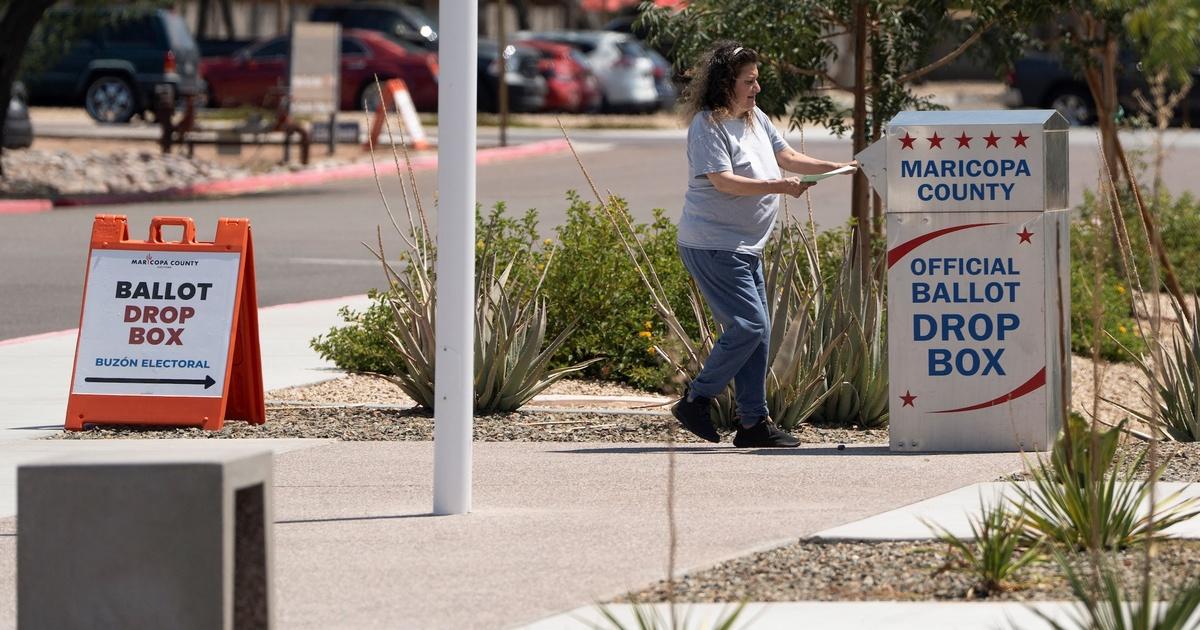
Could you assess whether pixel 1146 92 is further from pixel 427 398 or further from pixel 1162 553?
pixel 1162 553

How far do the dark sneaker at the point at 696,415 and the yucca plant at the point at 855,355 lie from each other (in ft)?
2.50

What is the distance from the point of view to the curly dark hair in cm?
833

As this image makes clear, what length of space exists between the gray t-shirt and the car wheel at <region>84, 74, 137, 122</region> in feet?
94.8

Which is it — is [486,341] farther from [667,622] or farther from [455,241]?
[667,622]

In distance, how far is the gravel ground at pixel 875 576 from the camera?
5.86m

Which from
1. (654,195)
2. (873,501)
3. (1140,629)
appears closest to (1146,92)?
(654,195)

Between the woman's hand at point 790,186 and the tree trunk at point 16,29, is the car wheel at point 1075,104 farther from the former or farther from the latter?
the woman's hand at point 790,186

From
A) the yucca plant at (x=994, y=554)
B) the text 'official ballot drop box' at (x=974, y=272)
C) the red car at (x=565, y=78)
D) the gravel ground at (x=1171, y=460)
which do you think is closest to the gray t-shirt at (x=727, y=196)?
the text 'official ballot drop box' at (x=974, y=272)

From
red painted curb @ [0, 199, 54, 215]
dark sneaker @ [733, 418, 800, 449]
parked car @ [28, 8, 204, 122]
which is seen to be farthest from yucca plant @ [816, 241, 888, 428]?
parked car @ [28, 8, 204, 122]

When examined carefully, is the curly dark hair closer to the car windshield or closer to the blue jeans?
the blue jeans

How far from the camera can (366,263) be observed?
1741 cm

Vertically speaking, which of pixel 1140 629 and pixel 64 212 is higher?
pixel 64 212

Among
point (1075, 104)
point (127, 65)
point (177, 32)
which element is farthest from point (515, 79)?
point (1075, 104)

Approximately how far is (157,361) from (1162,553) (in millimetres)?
5020
